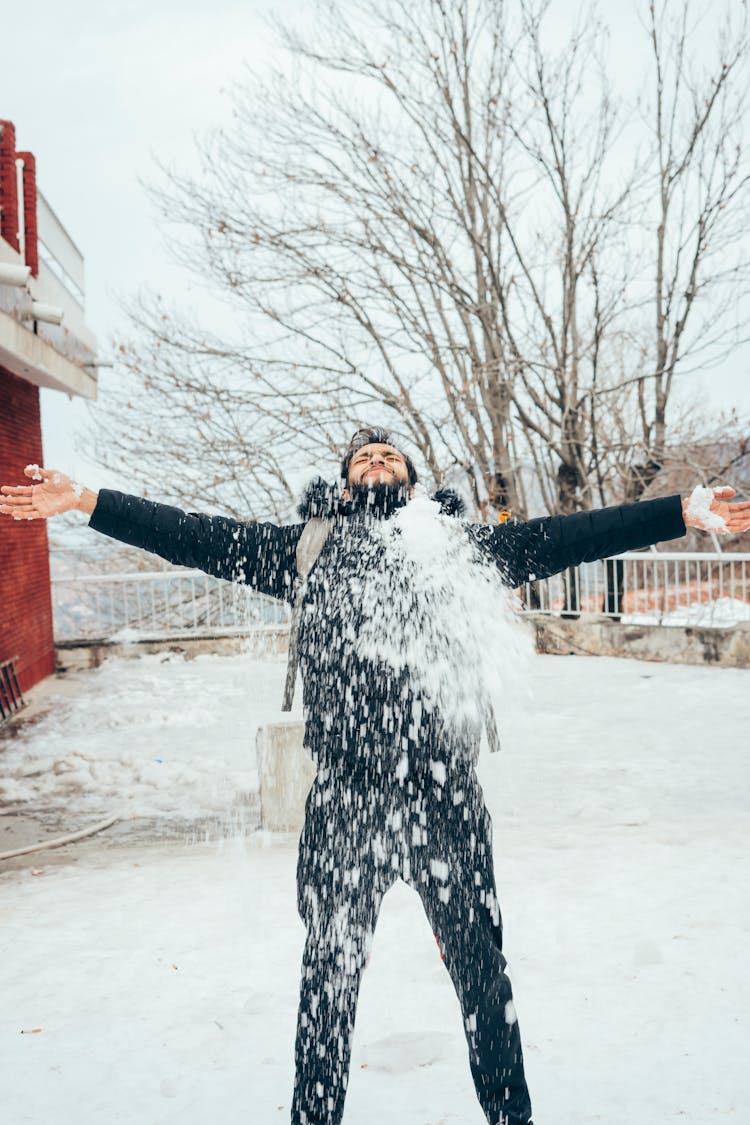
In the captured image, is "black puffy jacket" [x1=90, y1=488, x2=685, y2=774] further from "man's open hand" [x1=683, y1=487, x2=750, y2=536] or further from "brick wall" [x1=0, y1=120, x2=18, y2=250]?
"brick wall" [x1=0, y1=120, x2=18, y2=250]

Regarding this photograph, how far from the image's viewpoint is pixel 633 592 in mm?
13352

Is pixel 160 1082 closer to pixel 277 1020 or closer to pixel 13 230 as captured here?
pixel 277 1020

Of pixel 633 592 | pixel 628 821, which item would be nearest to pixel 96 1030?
pixel 628 821

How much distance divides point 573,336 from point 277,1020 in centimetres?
1340

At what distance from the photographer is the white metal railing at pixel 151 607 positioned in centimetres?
1452

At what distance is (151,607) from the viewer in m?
14.6

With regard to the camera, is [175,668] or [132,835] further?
[175,668]

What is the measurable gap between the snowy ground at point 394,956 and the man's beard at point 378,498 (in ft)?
6.04

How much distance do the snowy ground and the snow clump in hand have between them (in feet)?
5.72

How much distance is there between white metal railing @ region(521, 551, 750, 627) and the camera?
41.0 feet

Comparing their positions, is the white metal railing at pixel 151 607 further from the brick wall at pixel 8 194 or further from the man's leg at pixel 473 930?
the man's leg at pixel 473 930

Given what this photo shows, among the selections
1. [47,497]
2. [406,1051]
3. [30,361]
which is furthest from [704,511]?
[30,361]

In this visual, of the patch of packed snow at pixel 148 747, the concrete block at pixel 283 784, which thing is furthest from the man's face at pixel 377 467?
the patch of packed snow at pixel 148 747

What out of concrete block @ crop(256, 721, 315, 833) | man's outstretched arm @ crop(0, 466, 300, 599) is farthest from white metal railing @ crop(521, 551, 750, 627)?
man's outstretched arm @ crop(0, 466, 300, 599)
